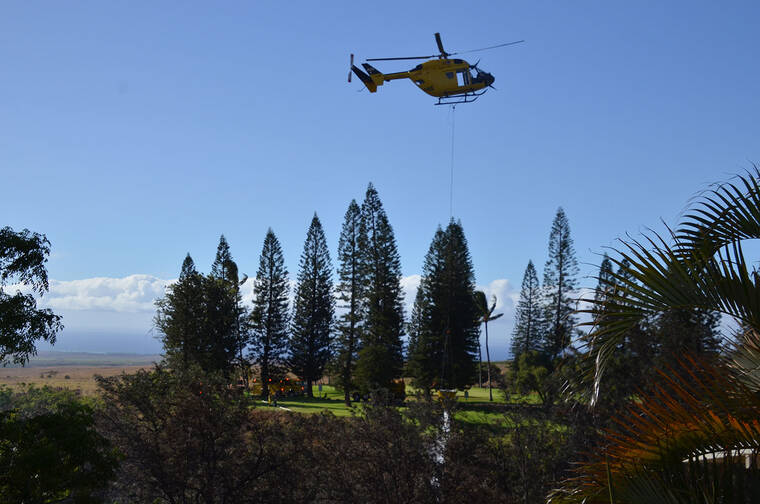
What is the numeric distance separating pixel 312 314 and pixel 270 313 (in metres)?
3.00

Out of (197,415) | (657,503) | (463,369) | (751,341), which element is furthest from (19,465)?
(463,369)

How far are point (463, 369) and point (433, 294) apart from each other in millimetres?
5212

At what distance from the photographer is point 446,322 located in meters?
36.9

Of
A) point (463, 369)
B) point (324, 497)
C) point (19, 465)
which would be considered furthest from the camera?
point (463, 369)

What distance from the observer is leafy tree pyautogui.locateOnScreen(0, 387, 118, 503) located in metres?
7.09

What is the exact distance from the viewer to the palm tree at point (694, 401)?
103 inches

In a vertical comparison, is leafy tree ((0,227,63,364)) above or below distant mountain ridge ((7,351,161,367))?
above

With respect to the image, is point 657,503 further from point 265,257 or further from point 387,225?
point 265,257

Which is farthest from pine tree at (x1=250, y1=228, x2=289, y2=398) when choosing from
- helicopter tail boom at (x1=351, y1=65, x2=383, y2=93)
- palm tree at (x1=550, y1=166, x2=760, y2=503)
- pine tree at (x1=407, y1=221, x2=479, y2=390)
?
palm tree at (x1=550, y1=166, x2=760, y2=503)

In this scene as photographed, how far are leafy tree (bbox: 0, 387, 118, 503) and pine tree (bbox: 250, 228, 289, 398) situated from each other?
106 feet

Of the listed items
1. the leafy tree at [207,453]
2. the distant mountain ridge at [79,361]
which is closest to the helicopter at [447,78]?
the leafy tree at [207,453]

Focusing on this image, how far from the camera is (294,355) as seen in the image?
1607 inches

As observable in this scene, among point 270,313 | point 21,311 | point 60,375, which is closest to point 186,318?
point 270,313

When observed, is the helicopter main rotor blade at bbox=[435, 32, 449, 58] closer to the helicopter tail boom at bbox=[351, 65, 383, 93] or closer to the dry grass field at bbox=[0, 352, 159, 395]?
the helicopter tail boom at bbox=[351, 65, 383, 93]
